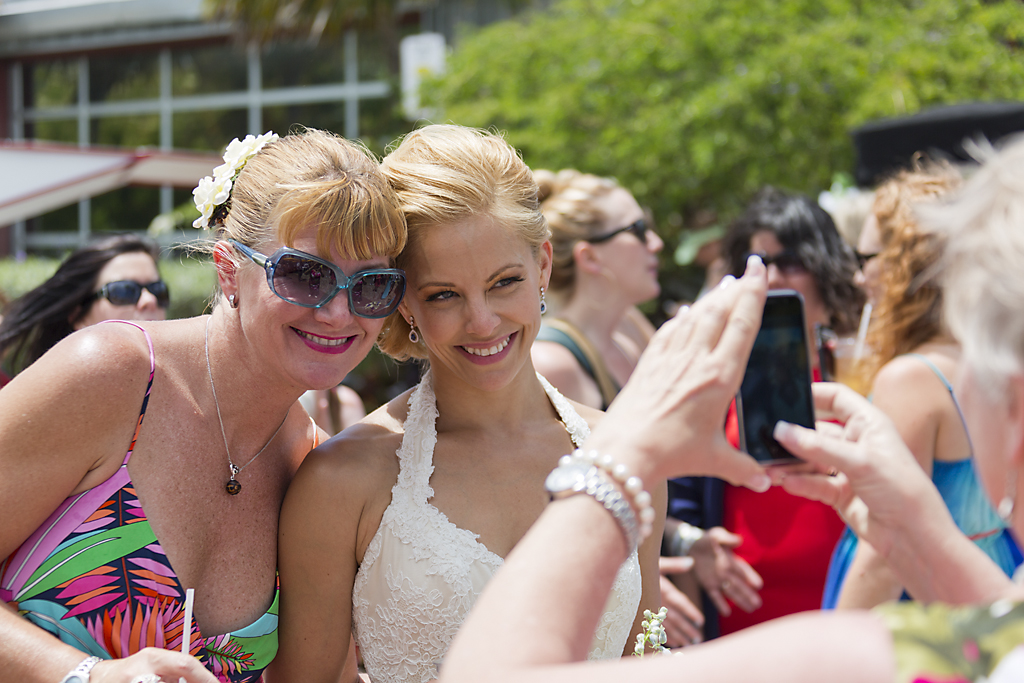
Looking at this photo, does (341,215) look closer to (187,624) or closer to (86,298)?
A: (187,624)

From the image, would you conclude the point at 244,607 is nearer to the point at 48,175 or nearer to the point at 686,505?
the point at 686,505

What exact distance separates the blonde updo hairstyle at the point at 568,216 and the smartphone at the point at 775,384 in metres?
2.96

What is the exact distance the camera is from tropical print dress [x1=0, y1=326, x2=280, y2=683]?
1920 millimetres

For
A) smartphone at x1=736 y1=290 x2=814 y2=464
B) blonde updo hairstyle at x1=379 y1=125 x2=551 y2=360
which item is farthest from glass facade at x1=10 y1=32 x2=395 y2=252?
smartphone at x1=736 y1=290 x2=814 y2=464

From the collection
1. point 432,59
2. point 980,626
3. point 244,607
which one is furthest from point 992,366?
point 432,59

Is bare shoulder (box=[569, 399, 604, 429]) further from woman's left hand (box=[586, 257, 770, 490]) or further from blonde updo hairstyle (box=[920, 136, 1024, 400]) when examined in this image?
blonde updo hairstyle (box=[920, 136, 1024, 400])

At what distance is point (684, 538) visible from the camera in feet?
11.8

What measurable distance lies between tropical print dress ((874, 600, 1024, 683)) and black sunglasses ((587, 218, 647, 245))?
3.49 metres

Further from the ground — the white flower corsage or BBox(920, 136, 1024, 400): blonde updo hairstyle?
BBox(920, 136, 1024, 400): blonde updo hairstyle

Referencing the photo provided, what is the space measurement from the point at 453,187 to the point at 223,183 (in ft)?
2.03

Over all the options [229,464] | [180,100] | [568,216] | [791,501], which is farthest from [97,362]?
[180,100]

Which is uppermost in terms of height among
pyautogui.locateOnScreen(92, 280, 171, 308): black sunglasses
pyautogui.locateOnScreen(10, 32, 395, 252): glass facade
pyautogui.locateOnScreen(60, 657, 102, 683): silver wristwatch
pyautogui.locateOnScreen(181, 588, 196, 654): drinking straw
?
pyautogui.locateOnScreen(10, 32, 395, 252): glass facade

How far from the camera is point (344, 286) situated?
6.89 feet

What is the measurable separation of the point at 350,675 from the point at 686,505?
6.13 feet
